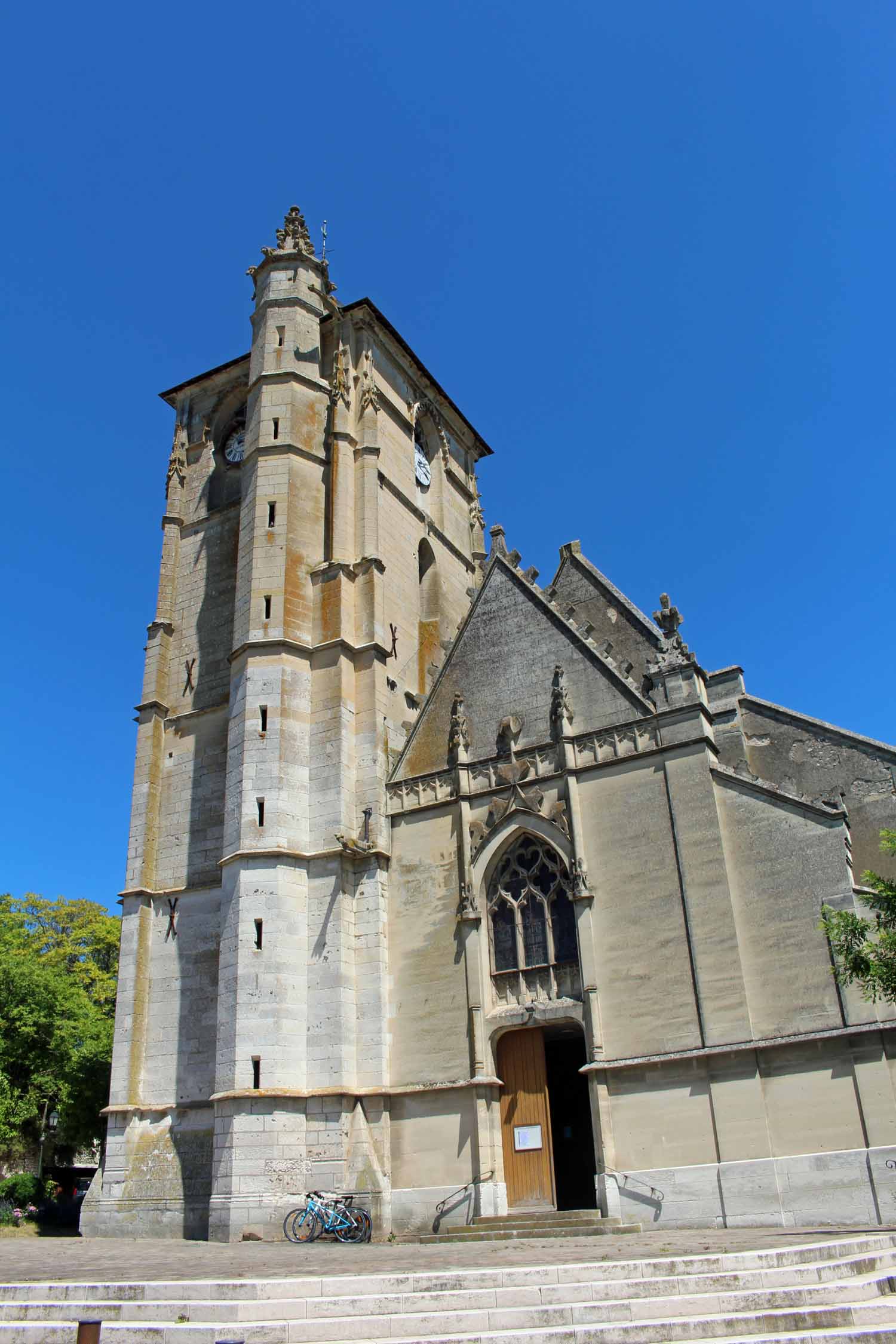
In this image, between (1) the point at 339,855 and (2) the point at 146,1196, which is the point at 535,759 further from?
(2) the point at 146,1196

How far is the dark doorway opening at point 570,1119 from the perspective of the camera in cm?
2091

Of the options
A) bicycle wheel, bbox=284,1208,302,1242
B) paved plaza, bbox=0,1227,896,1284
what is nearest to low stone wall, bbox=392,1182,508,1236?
paved plaza, bbox=0,1227,896,1284

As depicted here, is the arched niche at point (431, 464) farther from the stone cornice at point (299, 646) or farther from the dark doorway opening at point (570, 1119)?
the dark doorway opening at point (570, 1119)

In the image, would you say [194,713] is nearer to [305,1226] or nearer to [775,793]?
[305,1226]

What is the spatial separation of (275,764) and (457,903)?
4.86m

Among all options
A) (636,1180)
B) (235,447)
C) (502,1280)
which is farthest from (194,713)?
(502,1280)

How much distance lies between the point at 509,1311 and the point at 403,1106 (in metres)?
12.4

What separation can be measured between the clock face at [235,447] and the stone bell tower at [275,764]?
78mm

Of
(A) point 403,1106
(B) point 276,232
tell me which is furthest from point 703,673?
(B) point 276,232

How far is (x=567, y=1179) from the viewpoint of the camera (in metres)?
21.3

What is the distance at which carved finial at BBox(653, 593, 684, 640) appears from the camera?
70.1ft

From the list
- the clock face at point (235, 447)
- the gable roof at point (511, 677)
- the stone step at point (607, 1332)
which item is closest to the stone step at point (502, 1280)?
the stone step at point (607, 1332)

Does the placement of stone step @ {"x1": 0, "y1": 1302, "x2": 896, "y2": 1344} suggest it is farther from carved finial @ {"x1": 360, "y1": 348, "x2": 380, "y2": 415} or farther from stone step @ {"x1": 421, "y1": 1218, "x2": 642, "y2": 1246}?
carved finial @ {"x1": 360, "y1": 348, "x2": 380, "y2": 415}

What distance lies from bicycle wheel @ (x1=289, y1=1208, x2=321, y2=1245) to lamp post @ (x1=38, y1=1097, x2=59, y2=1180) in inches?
461
